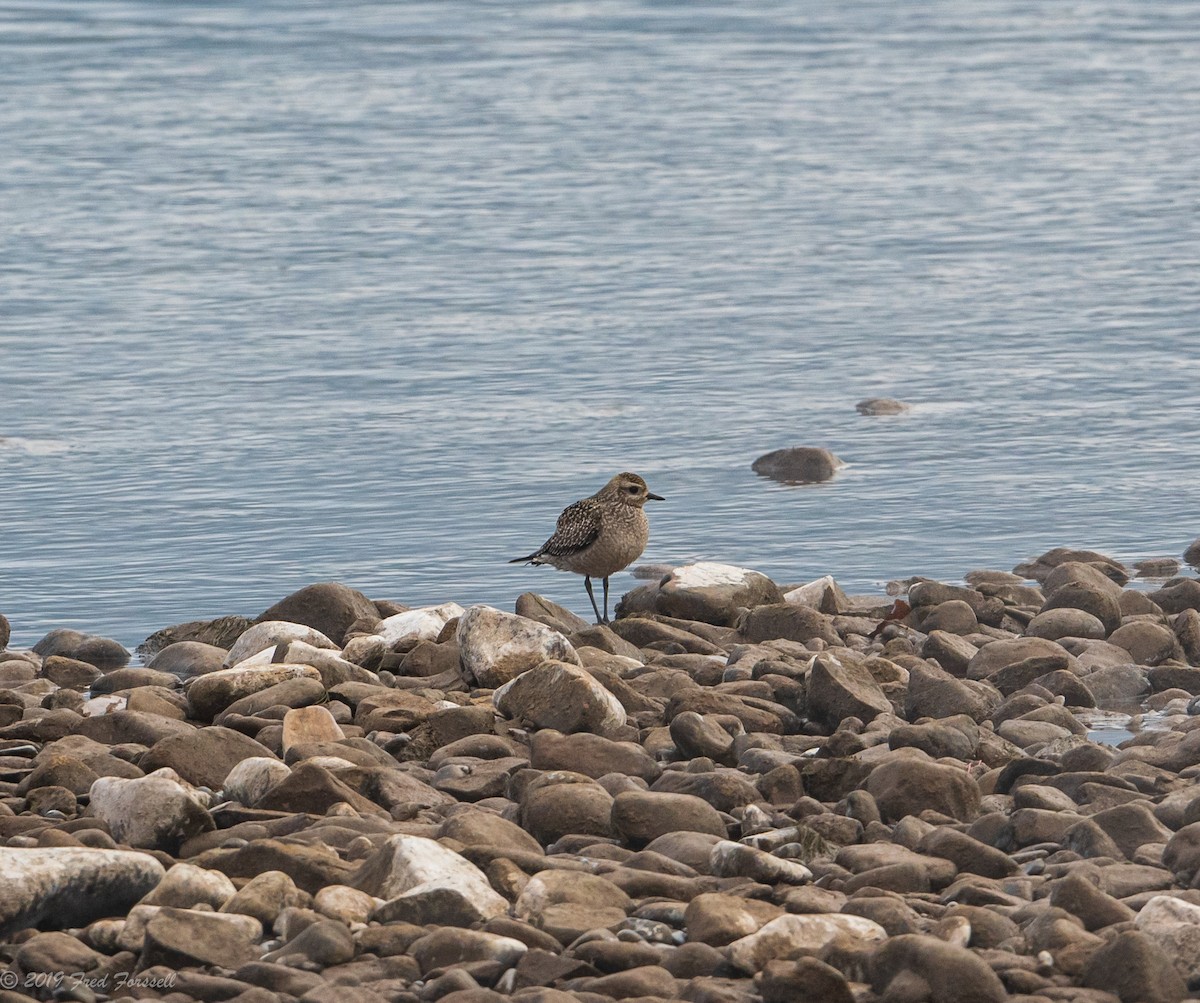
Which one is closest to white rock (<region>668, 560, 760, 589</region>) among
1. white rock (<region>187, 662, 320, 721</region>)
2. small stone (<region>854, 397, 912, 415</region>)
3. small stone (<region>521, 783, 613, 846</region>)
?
white rock (<region>187, 662, 320, 721</region>)

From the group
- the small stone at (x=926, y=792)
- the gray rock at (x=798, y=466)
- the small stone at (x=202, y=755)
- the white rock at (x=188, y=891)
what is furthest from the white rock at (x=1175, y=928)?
the gray rock at (x=798, y=466)

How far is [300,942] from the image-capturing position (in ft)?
22.7

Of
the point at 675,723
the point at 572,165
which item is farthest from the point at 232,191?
the point at 675,723

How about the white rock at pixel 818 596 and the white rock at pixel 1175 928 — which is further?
the white rock at pixel 818 596

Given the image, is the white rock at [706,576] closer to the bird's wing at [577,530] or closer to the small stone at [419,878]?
the bird's wing at [577,530]

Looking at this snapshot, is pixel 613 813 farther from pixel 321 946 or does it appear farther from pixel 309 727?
pixel 309 727

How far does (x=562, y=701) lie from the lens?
962cm

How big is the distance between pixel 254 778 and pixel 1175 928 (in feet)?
12.6

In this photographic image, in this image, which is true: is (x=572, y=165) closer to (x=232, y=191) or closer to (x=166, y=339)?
(x=232, y=191)

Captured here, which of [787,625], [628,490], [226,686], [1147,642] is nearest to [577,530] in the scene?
[628,490]

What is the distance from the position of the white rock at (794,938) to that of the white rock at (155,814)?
238 centimetres

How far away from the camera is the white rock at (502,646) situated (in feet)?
34.3

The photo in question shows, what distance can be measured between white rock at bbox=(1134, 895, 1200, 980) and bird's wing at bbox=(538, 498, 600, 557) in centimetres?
585

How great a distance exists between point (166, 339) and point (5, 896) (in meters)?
16.6
